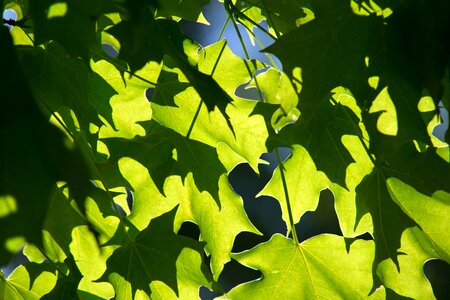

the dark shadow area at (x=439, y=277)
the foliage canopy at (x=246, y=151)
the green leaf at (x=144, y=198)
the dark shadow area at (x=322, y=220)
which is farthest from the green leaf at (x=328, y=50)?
the dark shadow area at (x=439, y=277)

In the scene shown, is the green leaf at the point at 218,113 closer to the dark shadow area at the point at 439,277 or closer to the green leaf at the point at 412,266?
the green leaf at the point at 412,266

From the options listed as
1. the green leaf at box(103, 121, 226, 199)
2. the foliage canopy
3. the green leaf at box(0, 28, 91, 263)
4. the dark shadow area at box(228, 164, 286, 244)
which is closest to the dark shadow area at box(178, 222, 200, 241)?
the dark shadow area at box(228, 164, 286, 244)

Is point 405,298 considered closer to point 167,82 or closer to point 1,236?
point 167,82

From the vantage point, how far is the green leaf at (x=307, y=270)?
1.13 metres

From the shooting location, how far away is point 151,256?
107 centimetres

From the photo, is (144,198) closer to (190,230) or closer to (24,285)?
(24,285)

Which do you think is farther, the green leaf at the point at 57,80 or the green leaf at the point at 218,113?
the green leaf at the point at 218,113

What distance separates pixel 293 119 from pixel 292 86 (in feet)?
1.07

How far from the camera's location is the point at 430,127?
986 millimetres

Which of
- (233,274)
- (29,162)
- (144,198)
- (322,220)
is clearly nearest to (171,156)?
(144,198)

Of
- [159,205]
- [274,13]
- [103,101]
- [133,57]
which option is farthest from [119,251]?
[274,13]

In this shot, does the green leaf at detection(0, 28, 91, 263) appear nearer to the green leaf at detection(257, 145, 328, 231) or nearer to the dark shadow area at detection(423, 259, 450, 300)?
the green leaf at detection(257, 145, 328, 231)

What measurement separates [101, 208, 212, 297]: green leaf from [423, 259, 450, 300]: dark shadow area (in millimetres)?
2851

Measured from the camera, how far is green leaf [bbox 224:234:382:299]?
3.72 ft
